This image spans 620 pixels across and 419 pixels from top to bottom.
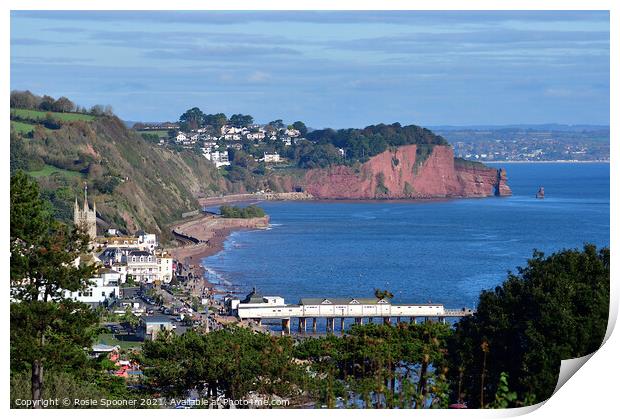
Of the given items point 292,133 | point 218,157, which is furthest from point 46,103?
point 292,133

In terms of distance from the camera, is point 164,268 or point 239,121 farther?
point 239,121

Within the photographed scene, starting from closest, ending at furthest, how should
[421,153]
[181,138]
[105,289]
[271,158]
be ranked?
1. [105,289]
2. [181,138]
3. [421,153]
4. [271,158]

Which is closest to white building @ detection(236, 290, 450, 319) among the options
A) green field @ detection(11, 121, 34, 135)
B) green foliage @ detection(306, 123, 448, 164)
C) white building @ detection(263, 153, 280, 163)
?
green field @ detection(11, 121, 34, 135)

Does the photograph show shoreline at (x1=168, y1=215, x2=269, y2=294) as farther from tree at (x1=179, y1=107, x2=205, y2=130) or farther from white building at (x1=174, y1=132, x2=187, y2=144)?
tree at (x1=179, y1=107, x2=205, y2=130)

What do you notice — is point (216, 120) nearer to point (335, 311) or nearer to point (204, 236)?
point (204, 236)

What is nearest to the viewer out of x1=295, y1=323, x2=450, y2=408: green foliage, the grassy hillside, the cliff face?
x1=295, y1=323, x2=450, y2=408: green foliage

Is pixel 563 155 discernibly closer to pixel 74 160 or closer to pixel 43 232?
pixel 74 160

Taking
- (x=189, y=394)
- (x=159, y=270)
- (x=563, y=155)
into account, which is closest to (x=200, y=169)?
(x=563, y=155)
